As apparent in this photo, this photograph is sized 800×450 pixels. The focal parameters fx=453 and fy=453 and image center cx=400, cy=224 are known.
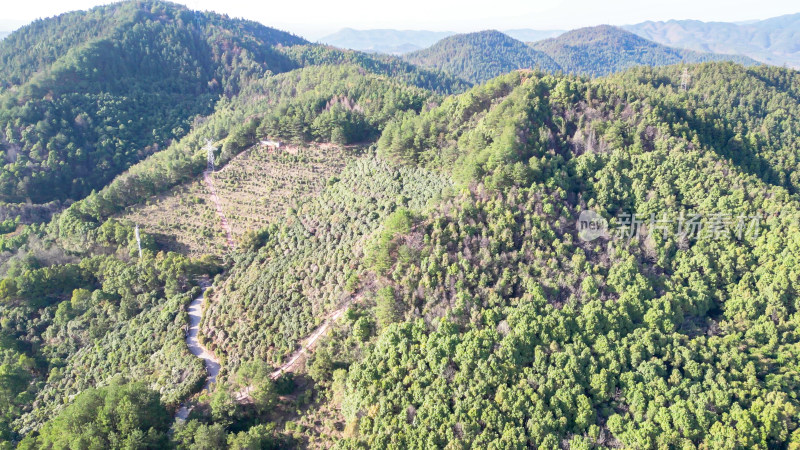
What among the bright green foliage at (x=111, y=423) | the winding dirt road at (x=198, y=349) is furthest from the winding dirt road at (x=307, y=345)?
the bright green foliage at (x=111, y=423)

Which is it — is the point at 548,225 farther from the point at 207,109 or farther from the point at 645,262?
the point at 207,109

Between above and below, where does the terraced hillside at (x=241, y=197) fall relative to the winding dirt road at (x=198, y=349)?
above

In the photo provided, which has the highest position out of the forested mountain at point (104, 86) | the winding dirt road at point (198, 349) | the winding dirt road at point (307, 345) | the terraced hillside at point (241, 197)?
the forested mountain at point (104, 86)

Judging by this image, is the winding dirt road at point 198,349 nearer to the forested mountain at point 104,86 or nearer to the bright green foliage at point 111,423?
the bright green foliage at point 111,423

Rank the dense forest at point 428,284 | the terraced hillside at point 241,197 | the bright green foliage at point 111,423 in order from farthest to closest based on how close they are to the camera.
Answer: the terraced hillside at point 241,197 → the dense forest at point 428,284 → the bright green foliage at point 111,423

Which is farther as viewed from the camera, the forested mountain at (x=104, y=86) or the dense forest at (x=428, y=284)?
the forested mountain at (x=104, y=86)

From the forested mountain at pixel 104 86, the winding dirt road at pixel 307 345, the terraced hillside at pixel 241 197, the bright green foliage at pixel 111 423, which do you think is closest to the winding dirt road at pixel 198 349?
the bright green foliage at pixel 111 423

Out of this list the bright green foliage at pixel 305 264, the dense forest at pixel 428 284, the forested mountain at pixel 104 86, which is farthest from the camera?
the forested mountain at pixel 104 86

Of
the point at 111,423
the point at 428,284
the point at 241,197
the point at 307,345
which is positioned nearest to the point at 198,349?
the point at 111,423

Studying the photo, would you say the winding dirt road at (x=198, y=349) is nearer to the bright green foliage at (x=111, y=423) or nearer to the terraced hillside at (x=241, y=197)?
the bright green foliage at (x=111, y=423)

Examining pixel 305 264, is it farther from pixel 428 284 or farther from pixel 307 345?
pixel 428 284
